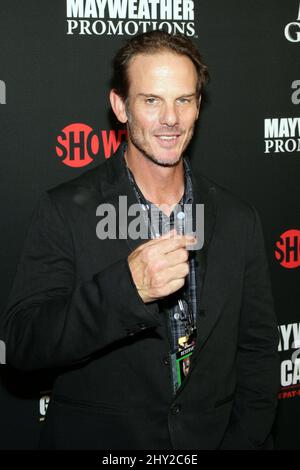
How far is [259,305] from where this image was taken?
6.20ft

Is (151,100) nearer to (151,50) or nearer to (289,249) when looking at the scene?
(151,50)

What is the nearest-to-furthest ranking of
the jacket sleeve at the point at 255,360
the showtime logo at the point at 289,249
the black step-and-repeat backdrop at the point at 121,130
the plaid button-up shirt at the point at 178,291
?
the plaid button-up shirt at the point at 178,291, the jacket sleeve at the point at 255,360, the black step-and-repeat backdrop at the point at 121,130, the showtime logo at the point at 289,249

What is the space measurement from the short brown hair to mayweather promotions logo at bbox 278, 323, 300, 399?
1.34m

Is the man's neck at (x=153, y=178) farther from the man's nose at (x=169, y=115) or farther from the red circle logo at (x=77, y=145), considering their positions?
the red circle logo at (x=77, y=145)

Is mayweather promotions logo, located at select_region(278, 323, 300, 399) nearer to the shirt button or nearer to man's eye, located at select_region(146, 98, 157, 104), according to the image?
the shirt button

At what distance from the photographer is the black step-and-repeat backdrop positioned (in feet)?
7.36

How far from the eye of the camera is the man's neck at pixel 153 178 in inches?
71.9

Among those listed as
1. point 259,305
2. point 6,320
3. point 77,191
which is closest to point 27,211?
point 77,191

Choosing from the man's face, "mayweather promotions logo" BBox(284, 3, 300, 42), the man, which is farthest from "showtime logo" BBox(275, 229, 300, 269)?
the man's face

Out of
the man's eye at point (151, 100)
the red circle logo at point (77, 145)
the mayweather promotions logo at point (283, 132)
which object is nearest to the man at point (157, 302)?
the man's eye at point (151, 100)

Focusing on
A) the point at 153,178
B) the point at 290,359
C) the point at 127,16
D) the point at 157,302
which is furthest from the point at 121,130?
the point at 290,359

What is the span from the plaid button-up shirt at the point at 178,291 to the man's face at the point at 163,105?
11 cm

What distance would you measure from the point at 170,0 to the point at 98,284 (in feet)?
4.55

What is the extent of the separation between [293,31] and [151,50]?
1.09 meters
